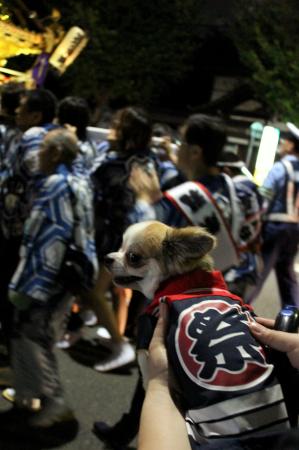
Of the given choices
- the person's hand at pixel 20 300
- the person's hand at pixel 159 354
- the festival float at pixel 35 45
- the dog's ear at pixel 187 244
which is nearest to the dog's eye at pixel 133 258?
the dog's ear at pixel 187 244

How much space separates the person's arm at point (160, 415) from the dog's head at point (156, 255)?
0.85ft

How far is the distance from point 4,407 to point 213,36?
717 inches

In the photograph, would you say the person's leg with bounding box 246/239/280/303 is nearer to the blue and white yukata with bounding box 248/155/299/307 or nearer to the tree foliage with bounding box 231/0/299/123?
the blue and white yukata with bounding box 248/155/299/307

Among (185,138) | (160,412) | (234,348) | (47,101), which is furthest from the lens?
(47,101)

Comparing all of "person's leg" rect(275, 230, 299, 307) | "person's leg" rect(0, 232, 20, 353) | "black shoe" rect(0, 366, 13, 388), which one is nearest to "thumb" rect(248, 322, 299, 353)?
"person's leg" rect(0, 232, 20, 353)

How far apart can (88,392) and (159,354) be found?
2353 millimetres

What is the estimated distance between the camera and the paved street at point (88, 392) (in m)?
3.00

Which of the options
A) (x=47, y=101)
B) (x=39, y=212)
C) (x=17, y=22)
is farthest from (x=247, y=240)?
(x=17, y=22)

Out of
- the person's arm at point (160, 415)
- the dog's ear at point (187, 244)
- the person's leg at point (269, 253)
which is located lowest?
the person's leg at point (269, 253)

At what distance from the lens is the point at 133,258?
1.80m

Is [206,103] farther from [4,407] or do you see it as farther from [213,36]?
[4,407]

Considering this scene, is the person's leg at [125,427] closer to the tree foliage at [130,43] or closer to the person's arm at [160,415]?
the person's arm at [160,415]

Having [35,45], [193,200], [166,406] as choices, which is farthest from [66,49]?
[166,406]

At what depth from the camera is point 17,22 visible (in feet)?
6.84
